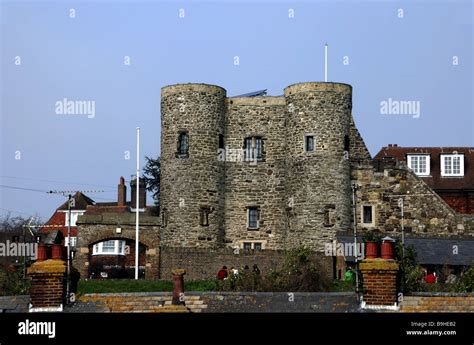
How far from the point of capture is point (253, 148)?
2333 inches

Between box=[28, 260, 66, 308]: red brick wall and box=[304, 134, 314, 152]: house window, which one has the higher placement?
box=[304, 134, 314, 152]: house window

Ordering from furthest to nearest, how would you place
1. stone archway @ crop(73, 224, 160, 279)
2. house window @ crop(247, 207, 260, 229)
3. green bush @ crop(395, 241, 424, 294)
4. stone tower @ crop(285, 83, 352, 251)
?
house window @ crop(247, 207, 260, 229) < stone archway @ crop(73, 224, 160, 279) < stone tower @ crop(285, 83, 352, 251) < green bush @ crop(395, 241, 424, 294)

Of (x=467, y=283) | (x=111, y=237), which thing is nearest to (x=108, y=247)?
(x=111, y=237)

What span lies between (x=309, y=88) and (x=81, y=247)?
13242 millimetres

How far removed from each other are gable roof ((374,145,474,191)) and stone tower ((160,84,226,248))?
12695 mm

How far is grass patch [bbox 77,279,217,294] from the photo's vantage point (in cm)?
4812

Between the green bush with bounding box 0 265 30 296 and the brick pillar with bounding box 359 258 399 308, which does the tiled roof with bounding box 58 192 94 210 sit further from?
the brick pillar with bounding box 359 258 399 308

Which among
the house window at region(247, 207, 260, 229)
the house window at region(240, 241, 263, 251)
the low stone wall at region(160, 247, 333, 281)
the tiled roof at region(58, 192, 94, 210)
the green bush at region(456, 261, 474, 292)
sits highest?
the tiled roof at region(58, 192, 94, 210)

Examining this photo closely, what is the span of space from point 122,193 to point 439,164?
989 inches

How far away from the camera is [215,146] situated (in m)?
58.4

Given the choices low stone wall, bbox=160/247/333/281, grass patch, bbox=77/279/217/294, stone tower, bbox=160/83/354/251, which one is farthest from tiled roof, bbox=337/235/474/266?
grass patch, bbox=77/279/217/294

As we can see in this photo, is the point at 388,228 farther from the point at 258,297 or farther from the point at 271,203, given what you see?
the point at 258,297

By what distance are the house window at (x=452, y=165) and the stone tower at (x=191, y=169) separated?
16337mm

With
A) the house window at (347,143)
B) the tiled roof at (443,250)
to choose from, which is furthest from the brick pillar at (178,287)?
the house window at (347,143)
